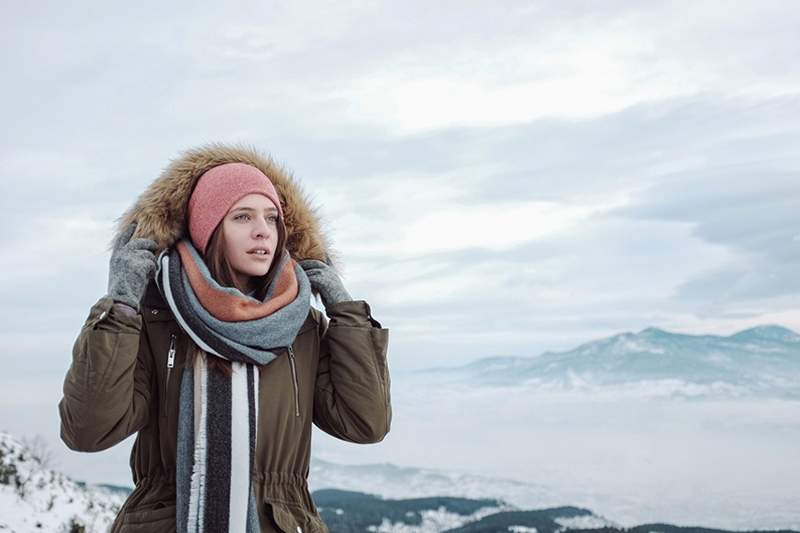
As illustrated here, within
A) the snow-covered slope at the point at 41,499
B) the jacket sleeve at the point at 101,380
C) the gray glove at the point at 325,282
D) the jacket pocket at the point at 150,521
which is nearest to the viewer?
the jacket sleeve at the point at 101,380

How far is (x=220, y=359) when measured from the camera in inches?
121

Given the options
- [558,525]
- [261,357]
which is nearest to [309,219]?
[261,357]

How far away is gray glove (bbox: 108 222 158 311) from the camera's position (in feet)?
9.98

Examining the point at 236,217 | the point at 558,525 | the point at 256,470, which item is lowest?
the point at 558,525

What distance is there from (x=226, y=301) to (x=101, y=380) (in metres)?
0.48

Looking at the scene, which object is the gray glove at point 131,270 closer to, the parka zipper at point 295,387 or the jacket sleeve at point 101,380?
the jacket sleeve at point 101,380

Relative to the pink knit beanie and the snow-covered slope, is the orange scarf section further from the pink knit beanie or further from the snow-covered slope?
the snow-covered slope

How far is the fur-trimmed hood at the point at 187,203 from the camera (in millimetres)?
3254

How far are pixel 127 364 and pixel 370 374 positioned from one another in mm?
851

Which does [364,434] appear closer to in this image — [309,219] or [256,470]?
[256,470]

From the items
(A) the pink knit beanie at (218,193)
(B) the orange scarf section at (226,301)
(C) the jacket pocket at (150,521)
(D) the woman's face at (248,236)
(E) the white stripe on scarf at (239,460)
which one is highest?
(A) the pink knit beanie at (218,193)

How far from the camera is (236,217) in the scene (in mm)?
3234

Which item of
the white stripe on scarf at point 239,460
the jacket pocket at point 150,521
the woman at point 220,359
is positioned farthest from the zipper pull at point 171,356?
the jacket pocket at point 150,521

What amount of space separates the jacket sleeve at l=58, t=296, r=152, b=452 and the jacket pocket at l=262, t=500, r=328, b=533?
1.89ft
